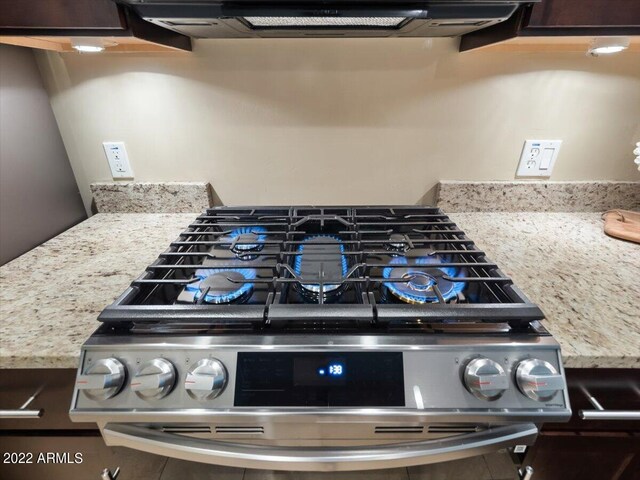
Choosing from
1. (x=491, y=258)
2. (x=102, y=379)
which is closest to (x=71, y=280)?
(x=102, y=379)

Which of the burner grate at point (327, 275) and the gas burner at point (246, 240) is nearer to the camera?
the burner grate at point (327, 275)

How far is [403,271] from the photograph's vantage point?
761mm

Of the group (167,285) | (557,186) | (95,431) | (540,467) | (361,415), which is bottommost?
(540,467)

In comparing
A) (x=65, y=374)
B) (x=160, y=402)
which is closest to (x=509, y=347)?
(x=160, y=402)

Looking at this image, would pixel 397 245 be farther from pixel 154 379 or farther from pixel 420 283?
pixel 154 379

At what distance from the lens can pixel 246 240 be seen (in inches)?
34.6

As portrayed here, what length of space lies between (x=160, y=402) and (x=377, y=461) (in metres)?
0.39

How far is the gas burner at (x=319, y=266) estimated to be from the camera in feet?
2.23

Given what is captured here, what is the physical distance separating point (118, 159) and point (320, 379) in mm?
1014

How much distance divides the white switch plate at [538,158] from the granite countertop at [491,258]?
15cm

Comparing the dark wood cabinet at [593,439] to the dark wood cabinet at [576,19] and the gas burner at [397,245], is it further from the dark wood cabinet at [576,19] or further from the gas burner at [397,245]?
the dark wood cabinet at [576,19]

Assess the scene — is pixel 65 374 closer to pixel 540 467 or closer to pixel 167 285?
pixel 167 285

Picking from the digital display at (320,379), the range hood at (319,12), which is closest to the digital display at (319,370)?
the digital display at (320,379)

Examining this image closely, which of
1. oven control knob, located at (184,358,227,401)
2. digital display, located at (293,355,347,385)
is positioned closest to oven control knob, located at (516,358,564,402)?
digital display, located at (293,355,347,385)
